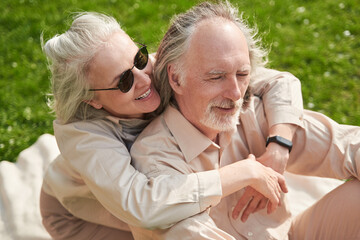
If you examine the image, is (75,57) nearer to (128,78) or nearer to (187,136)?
(128,78)

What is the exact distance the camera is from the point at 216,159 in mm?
3059

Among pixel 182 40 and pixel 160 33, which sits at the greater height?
pixel 182 40

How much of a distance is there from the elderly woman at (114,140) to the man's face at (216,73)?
12.6 inches

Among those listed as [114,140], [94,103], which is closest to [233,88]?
[114,140]

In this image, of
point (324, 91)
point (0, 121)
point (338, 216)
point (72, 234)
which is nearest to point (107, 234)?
point (72, 234)

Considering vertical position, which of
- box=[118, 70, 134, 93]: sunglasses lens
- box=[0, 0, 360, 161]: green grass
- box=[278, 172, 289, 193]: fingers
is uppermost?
box=[118, 70, 134, 93]: sunglasses lens

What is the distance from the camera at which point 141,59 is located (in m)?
3.06

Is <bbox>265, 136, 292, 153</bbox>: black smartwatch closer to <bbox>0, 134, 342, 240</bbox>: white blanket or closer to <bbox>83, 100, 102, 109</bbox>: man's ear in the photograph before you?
<bbox>83, 100, 102, 109</bbox>: man's ear

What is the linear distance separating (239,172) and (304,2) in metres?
5.37

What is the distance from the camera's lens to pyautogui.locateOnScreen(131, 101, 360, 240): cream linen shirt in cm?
287

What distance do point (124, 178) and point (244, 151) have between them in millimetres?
1052

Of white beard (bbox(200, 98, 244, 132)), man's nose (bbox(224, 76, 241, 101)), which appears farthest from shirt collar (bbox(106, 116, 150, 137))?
man's nose (bbox(224, 76, 241, 101))

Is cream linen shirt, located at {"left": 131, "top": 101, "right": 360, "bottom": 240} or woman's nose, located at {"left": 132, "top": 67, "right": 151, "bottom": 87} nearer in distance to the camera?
cream linen shirt, located at {"left": 131, "top": 101, "right": 360, "bottom": 240}

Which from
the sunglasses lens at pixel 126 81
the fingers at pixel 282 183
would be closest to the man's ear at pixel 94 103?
the sunglasses lens at pixel 126 81
